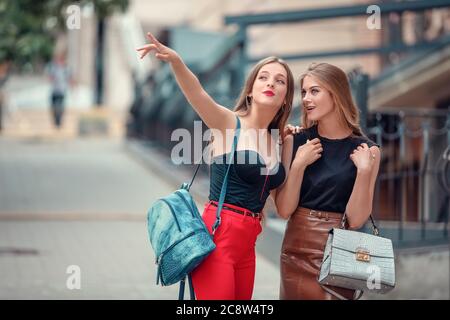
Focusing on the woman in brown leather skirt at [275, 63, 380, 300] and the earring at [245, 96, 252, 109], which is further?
the earring at [245, 96, 252, 109]

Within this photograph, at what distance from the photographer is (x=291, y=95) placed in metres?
4.67

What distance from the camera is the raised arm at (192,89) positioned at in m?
4.42

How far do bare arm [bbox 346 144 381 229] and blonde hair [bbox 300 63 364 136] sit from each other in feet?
0.59

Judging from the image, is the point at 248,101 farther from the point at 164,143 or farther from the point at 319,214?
the point at 164,143

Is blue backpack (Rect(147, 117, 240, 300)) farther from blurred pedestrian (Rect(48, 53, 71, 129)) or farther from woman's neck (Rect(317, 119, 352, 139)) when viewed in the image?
blurred pedestrian (Rect(48, 53, 71, 129))

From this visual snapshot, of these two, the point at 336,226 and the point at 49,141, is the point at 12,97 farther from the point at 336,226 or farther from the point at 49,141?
the point at 336,226

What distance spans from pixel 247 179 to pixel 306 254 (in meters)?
0.46

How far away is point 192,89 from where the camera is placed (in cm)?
446

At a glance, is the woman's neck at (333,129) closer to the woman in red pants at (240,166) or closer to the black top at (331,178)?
the black top at (331,178)

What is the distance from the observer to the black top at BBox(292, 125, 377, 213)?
458 cm

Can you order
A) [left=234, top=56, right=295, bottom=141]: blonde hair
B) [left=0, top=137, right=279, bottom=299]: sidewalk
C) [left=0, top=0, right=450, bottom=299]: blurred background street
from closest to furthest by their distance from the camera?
[left=234, top=56, right=295, bottom=141]: blonde hair, [left=0, top=137, right=279, bottom=299]: sidewalk, [left=0, top=0, right=450, bottom=299]: blurred background street

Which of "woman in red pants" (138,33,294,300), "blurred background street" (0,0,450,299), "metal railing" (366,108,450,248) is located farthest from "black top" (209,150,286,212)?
"metal railing" (366,108,450,248)

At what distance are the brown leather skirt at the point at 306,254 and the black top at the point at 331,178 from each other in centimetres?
5
